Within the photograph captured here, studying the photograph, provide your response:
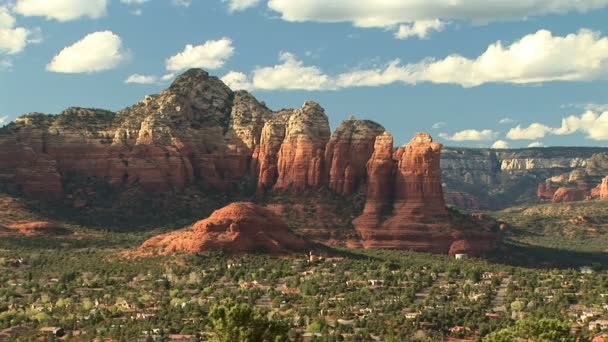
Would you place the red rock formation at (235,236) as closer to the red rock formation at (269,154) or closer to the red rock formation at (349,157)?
the red rock formation at (349,157)

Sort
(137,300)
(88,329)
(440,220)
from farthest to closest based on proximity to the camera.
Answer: (440,220) → (137,300) → (88,329)

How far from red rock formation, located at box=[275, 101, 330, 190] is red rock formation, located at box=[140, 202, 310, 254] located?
1633 inches

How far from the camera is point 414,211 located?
158250mm

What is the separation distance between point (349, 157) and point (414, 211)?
18541 mm

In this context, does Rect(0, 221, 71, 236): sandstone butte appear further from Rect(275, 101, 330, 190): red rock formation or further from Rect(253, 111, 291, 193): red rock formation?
Rect(275, 101, 330, 190): red rock formation

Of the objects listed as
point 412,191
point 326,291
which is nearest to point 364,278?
point 326,291

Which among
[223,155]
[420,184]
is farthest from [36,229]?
[420,184]

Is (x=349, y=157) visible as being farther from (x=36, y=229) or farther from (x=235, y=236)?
(x=36, y=229)

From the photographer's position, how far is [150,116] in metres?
180

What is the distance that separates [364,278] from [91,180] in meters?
79.3

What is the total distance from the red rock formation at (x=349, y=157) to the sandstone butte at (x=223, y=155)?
18cm

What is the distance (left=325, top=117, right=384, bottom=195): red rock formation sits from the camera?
561 ft

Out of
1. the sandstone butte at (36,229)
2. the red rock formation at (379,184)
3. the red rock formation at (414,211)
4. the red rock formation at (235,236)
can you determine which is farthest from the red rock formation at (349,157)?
the sandstone butte at (36,229)

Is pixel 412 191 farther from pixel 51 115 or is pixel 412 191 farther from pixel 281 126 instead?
pixel 51 115
